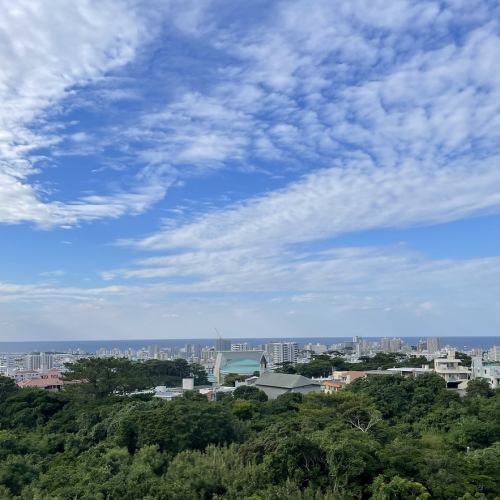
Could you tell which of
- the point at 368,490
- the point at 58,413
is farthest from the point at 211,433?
the point at 58,413

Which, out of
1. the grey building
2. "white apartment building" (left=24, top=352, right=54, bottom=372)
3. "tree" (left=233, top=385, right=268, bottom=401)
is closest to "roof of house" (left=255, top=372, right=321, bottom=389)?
the grey building

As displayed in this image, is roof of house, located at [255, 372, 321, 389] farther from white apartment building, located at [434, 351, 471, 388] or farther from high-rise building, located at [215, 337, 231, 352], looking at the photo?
high-rise building, located at [215, 337, 231, 352]

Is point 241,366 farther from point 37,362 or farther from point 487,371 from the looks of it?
point 37,362

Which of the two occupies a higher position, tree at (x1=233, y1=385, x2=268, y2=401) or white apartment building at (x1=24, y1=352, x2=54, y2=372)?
tree at (x1=233, y1=385, x2=268, y2=401)

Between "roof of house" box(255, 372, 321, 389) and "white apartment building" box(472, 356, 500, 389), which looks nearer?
"roof of house" box(255, 372, 321, 389)

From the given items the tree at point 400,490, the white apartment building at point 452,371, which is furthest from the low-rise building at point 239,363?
the tree at point 400,490

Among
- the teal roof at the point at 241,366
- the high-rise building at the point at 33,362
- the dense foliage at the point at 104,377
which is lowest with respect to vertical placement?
the high-rise building at the point at 33,362

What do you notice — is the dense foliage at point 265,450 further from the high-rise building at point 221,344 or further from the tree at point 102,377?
the high-rise building at point 221,344

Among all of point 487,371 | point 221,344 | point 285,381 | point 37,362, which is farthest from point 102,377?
point 37,362
